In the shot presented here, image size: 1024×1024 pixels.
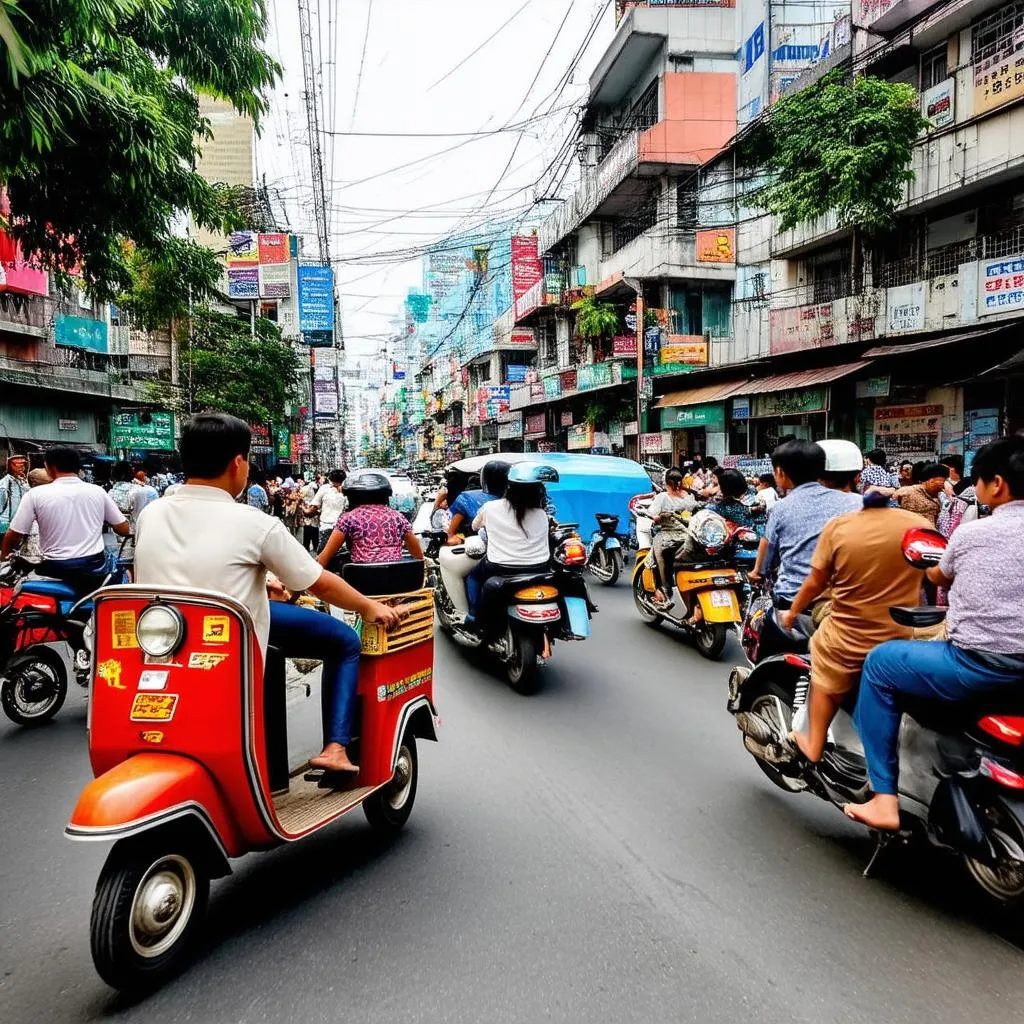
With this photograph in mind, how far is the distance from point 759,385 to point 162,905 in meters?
19.2

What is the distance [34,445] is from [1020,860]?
26.6m

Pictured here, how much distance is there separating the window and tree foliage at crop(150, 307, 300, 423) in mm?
19353

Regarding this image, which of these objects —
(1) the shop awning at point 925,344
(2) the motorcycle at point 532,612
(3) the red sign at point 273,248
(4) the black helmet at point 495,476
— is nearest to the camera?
(2) the motorcycle at point 532,612

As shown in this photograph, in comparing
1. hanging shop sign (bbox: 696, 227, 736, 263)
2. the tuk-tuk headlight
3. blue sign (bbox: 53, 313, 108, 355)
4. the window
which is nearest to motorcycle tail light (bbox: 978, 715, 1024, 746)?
the tuk-tuk headlight

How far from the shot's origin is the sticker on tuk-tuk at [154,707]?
2.35 meters

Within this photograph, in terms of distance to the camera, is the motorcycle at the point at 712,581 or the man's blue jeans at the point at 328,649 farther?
the motorcycle at the point at 712,581

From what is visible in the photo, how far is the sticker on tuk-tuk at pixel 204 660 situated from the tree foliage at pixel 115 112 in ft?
12.0

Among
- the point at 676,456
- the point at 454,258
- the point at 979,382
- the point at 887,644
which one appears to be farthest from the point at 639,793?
the point at 454,258

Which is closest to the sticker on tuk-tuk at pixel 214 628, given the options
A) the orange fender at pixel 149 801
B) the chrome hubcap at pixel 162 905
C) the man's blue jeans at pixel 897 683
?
the orange fender at pixel 149 801

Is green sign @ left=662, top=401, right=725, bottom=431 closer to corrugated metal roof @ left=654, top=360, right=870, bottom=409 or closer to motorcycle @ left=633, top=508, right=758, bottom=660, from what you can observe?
corrugated metal roof @ left=654, top=360, right=870, bottom=409

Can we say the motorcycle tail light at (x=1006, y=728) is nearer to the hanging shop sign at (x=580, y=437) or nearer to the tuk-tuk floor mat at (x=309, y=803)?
the tuk-tuk floor mat at (x=309, y=803)

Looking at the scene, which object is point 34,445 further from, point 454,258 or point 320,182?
point 454,258

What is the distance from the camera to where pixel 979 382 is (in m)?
14.6

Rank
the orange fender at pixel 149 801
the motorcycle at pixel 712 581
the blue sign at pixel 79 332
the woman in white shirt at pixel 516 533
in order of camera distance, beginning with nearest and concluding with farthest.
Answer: the orange fender at pixel 149 801
the woman in white shirt at pixel 516 533
the motorcycle at pixel 712 581
the blue sign at pixel 79 332
